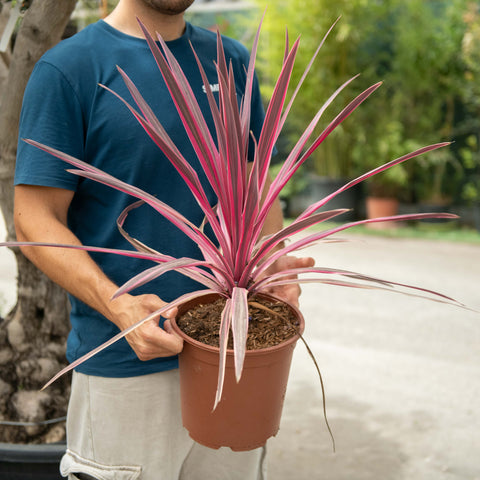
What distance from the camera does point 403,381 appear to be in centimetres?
263

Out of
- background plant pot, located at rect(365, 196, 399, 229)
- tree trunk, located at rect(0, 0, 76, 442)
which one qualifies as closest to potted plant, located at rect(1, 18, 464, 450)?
tree trunk, located at rect(0, 0, 76, 442)

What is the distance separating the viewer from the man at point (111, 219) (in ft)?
3.12

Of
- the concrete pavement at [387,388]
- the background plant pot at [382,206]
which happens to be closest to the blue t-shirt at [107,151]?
the concrete pavement at [387,388]

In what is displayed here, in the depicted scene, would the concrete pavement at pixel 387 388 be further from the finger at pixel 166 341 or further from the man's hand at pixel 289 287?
the finger at pixel 166 341

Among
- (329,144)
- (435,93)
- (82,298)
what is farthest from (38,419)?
(435,93)

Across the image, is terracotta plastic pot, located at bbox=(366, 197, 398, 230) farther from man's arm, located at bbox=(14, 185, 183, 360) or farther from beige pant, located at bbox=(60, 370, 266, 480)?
man's arm, located at bbox=(14, 185, 183, 360)

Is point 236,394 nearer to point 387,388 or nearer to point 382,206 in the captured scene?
point 387,388

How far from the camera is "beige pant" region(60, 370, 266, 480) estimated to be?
108cm

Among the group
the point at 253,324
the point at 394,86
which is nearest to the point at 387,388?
the point at 253,324

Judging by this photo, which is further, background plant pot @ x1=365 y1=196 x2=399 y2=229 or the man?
background plant pot @ x1=365 y1=196 x2=399 y2=229

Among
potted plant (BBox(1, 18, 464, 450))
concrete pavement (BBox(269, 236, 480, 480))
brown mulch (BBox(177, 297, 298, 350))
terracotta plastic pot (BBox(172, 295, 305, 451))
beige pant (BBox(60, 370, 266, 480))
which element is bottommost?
concrete pavement (BBox(269, 236, 480, 480))

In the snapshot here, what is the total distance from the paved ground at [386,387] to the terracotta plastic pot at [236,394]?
17.8 inches

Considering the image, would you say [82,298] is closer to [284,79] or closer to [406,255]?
[284,79]

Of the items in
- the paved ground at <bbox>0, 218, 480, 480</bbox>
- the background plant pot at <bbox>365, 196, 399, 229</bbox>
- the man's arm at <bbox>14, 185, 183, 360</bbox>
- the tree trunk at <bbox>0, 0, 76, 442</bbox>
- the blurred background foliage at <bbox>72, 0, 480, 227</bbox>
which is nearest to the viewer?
the man's arm at <bbox>14, 185, 183, 360</bbox>
